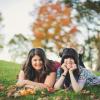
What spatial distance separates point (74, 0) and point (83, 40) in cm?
854

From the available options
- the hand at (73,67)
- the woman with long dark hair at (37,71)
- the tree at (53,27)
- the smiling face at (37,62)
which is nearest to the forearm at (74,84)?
the hand at (73,67)

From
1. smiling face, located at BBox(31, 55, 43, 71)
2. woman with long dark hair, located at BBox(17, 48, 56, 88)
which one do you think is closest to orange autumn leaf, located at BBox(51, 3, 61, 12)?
woman with long dark hair, located at BBox(17, 48, 56, 88)

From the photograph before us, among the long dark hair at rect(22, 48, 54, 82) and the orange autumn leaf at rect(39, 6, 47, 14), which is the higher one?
the orange autumn leaf at rect(39, 6, 47, 14)

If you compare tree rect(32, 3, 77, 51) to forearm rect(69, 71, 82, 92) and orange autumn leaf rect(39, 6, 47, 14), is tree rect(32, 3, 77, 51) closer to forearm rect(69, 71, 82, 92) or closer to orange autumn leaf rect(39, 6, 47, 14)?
orange autumn leaf rect(39, 6, 47, 14)

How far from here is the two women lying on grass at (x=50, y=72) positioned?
9.88 metres

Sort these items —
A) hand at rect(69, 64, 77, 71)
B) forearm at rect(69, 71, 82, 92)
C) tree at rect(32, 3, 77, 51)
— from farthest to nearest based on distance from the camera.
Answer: tree at rect(32, 3, 77, 51) < hand at rect(69, 64, 77, 71) < forearm at rect(69, 71, 82, 92)

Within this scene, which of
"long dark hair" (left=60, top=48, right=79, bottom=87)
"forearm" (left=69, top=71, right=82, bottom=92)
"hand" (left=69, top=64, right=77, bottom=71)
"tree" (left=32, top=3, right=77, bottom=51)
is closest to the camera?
"forearm" (left=69, top=71, right=82, bottom=92)

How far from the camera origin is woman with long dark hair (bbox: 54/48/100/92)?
9758 mm

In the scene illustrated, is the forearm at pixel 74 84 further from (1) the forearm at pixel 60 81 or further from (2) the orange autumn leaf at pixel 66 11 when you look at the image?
(2) the orange autumn leaf at pixel 66 11

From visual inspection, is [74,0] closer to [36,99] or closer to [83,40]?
[83,40]

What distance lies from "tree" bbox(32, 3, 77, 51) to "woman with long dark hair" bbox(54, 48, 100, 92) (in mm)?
34131

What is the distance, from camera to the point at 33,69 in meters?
10.3

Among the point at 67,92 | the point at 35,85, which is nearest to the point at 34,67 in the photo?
the point at 35,85

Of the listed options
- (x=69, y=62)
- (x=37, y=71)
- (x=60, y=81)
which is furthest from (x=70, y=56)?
(x=37, y=71)
